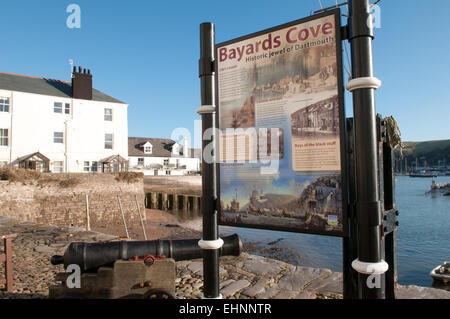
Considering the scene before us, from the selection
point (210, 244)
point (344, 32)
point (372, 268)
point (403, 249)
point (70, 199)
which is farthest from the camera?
point (70, 199)

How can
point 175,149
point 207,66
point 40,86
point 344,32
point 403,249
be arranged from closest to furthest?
point 344,32
point 207,66
point 403,249
point 40,86
point 175,149

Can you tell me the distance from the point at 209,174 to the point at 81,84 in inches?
1226

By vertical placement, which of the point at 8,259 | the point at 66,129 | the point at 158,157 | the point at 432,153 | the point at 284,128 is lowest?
the point at 8,259

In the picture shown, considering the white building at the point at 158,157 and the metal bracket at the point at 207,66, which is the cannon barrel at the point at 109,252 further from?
the white building at the point at 158,157

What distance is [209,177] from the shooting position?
10.5 feet

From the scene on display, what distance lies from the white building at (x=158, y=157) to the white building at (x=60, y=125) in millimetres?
21792

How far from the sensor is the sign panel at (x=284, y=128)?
2.47 metres

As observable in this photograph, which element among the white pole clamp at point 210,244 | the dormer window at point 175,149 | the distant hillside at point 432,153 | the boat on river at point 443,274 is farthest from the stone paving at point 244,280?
the distant hillside at point 432,153

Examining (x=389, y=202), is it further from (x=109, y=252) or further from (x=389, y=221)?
(x=109, y=252)

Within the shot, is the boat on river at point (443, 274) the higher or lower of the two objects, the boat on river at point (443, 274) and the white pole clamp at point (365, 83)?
the lower

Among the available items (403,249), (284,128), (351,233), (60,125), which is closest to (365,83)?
(284,128)

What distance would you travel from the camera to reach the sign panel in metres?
2.47
